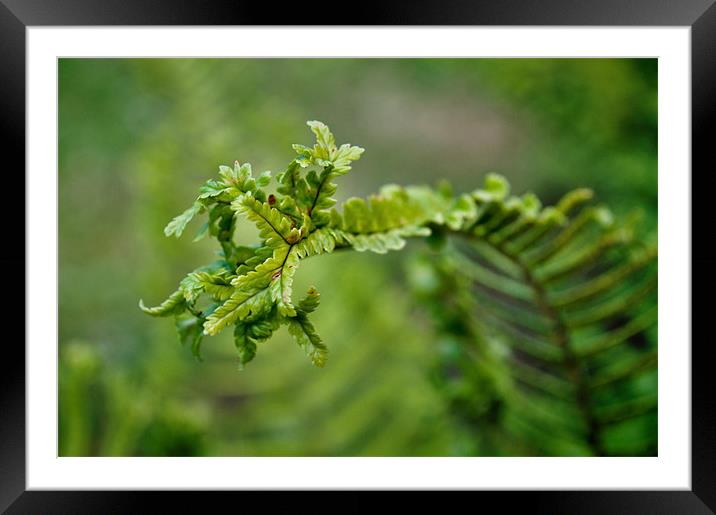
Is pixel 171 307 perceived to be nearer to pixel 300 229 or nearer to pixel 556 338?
pixel 300 229

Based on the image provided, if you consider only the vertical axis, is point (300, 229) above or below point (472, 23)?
below

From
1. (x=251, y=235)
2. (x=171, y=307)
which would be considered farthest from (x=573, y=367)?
(x=251, y=235)

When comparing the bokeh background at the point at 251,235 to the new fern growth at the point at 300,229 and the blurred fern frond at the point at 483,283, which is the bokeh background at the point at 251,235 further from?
the new fern growth at the point at 300,229

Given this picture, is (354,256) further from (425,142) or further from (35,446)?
(35,446)

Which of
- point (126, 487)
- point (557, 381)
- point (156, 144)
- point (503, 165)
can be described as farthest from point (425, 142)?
point (126, 487)

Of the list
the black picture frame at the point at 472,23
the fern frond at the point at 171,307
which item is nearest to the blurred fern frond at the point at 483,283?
the fern frond at the point at 171,307
